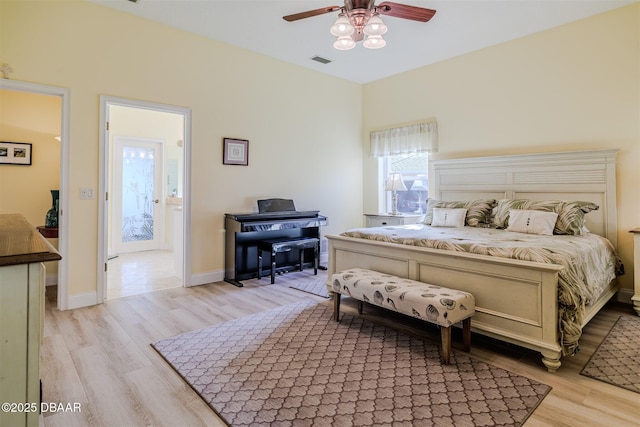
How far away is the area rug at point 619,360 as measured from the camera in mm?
2043

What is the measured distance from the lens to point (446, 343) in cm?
220

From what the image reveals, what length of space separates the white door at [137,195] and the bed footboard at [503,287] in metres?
5.17

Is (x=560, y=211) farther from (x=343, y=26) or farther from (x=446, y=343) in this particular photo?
(x=343, y=26)

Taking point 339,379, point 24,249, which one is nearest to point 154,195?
point 339,379

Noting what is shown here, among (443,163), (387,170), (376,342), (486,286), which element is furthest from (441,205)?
(376,342)

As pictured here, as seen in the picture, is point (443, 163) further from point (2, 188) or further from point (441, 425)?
point (2, 188)

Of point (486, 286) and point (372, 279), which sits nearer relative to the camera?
point (486, 286)

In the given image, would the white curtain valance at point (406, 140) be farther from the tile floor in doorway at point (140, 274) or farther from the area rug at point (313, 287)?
the tile floor in doorway at point (140, 274)

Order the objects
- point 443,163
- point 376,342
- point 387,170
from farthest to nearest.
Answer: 1. point 387,170
2. point 443,163
3. point 376,342

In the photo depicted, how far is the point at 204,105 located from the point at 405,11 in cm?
248

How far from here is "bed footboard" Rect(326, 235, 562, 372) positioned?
213 centimetres

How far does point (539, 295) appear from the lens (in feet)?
7.13

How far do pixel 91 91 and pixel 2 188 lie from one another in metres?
1.66

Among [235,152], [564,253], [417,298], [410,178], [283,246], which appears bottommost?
[417,298]
